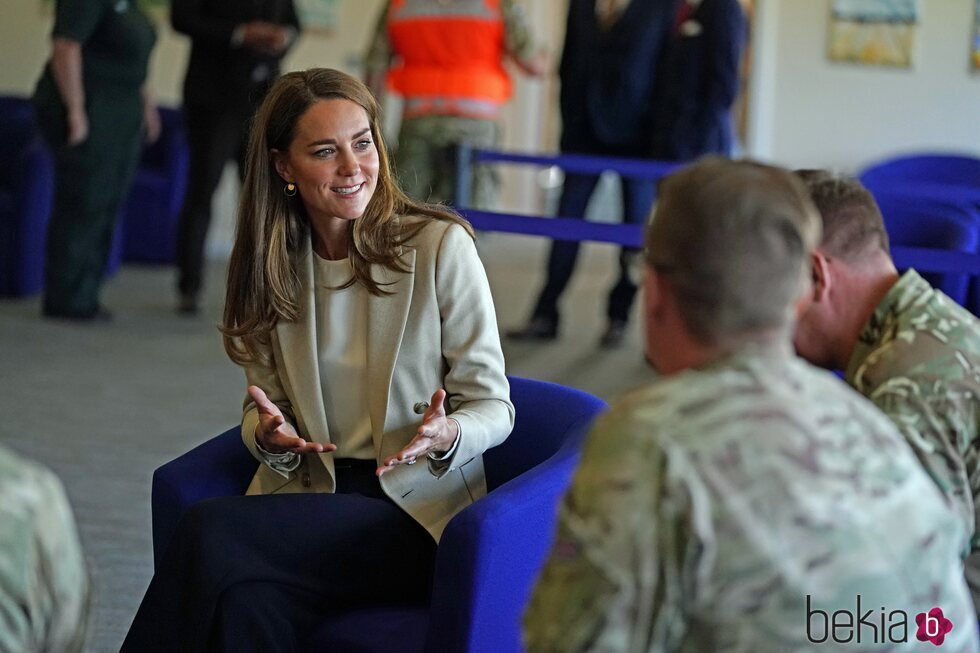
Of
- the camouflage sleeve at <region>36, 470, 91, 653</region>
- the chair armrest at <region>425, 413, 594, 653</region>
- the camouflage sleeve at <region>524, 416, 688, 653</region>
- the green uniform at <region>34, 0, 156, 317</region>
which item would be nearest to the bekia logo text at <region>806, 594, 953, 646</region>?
the camouflage sleeve at <region>524, 416, 688, 653</region>

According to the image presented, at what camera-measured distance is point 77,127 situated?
18.5ft

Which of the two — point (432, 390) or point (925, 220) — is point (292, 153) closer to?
point (432, 390)

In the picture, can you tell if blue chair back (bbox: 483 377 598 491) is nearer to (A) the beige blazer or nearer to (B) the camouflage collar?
(A) the beige blazer

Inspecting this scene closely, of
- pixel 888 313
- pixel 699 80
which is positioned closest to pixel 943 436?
pixel 888 313

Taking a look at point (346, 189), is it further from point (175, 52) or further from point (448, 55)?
point (175, 52)

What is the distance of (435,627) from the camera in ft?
5.96

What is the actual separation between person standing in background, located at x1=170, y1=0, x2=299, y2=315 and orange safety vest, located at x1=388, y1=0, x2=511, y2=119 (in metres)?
0.67

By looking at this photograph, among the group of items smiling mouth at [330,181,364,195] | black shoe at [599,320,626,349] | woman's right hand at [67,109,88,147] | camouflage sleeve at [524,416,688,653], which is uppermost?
smiling mouth at [330,181,364,195]

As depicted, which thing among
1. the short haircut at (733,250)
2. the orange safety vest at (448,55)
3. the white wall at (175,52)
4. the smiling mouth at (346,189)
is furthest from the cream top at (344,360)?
the white wall at (175,52)

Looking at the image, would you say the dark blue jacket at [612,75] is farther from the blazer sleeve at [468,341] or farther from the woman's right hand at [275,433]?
the woman's right hand at [275,433]

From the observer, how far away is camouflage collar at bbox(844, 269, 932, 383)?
5.58 feet

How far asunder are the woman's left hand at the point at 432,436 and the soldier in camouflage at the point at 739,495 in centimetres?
72

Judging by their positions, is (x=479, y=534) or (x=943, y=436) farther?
(x=479, y=534)

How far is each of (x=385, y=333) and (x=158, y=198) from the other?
18.6 feet
